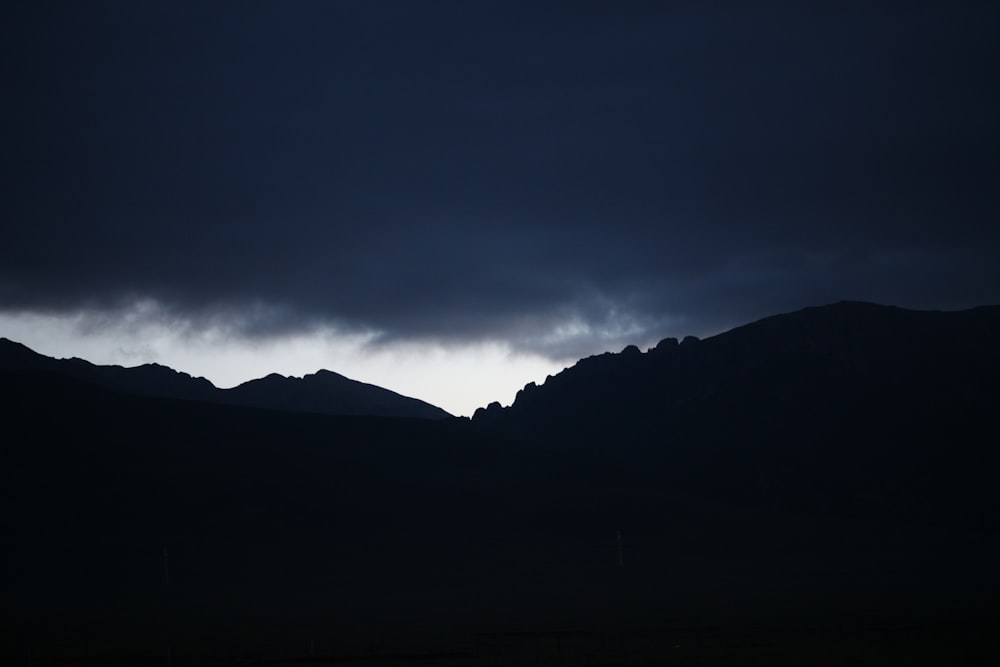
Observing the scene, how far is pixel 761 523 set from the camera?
19562cm

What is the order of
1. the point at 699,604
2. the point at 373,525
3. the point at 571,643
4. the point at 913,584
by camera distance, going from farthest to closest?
1. the point at 373,525
2. the point at 913,584
3. the point at 699,604
4. the point at 571,643

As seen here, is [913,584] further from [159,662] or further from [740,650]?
[159,662]

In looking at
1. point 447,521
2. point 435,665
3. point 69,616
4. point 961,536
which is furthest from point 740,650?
point 961,536

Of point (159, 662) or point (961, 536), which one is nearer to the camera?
point (159, 662)

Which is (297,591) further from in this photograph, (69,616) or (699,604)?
(699,604)

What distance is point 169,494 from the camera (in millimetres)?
198250

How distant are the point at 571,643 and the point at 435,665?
1469 cm

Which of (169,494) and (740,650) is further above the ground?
(169,494)

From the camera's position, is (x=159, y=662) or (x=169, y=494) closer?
(x=159, y=662)


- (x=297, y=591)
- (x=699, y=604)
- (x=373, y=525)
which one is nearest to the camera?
(x=699, y=604)

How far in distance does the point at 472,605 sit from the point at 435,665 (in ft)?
180

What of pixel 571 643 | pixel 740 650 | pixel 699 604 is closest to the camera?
pixel 740 650

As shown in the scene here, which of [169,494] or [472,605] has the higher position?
[169,494]

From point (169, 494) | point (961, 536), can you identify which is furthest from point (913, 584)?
point (169, 494)
